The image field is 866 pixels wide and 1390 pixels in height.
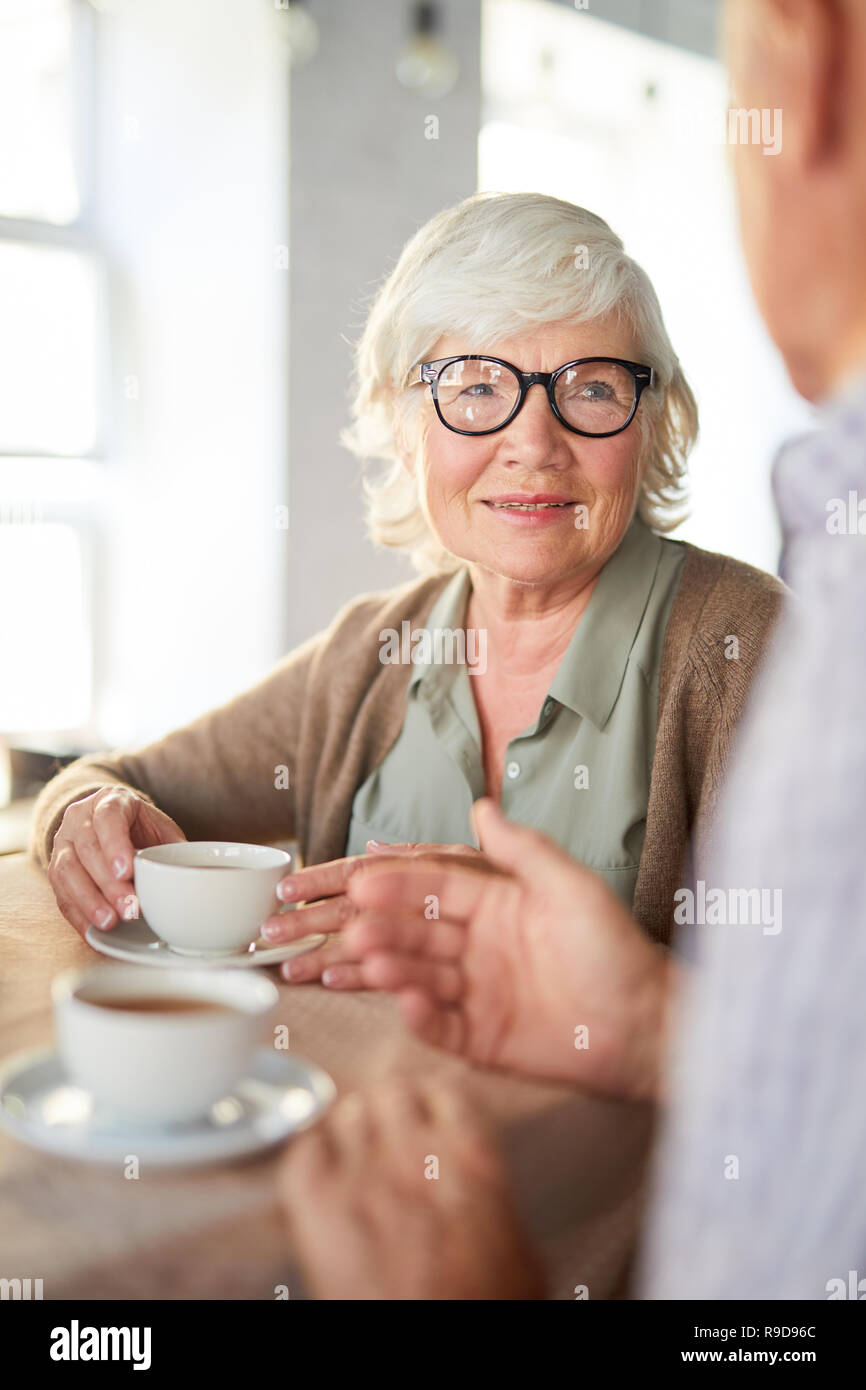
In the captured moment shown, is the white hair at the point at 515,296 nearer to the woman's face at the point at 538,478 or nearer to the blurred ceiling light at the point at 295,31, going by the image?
the woman's face at the point at 538,478

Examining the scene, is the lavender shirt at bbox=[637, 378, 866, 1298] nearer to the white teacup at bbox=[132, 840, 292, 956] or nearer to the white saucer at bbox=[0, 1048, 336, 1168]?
the white saucer at bbox=[0, 1048, 336, 1168]

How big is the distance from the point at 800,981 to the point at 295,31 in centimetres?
186

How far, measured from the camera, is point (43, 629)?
2.07m

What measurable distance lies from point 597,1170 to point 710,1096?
0.22ft

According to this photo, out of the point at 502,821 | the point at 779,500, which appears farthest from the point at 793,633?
the point at 502,821

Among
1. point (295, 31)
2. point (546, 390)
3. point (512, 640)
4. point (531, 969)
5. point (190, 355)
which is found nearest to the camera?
point (531, 969)

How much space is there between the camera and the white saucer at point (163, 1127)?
1.36 ft

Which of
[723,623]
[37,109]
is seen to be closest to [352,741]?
[723,623]

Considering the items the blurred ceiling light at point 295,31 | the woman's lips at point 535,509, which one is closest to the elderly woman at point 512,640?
the woman's lips at point 535,509

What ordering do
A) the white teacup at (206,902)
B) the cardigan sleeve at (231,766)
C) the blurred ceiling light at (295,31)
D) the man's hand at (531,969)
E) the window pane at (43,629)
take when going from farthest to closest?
1. the window pane at (43,629)
2. the blurred ceiling light at (295,31)
3. the cardigan sleeve at (231,766)
4. the white teacup at (206,902)
5. the man's hand at (531,969)

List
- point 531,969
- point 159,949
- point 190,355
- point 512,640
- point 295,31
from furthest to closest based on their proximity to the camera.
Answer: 1. point 190,355
2. point 295,31
3. point 512,640
4. point 159,949
5. point 531,969

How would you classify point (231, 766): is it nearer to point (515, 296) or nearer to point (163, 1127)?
point (515, 296)

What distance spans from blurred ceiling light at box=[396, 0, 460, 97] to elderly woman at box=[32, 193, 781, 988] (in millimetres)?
1063
